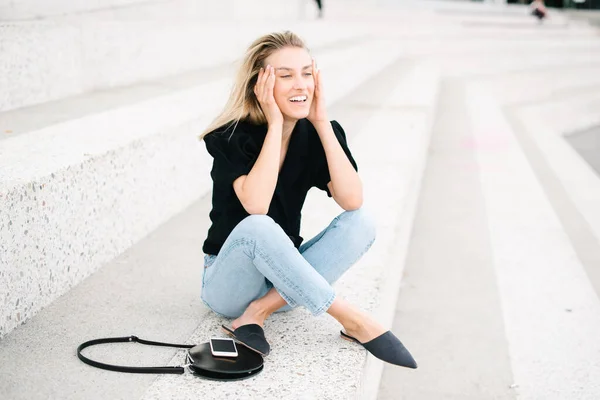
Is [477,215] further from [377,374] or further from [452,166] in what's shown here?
[377,374]

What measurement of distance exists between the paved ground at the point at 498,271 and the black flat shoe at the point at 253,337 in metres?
0.81

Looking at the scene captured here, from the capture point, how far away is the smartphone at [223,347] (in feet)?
7.13

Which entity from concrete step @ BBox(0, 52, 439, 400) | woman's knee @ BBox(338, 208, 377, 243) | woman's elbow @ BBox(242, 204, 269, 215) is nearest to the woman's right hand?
woman's elbow @ BBox(242, 204, 269, 215)

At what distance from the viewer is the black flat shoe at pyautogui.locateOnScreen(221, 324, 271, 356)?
2.25 m

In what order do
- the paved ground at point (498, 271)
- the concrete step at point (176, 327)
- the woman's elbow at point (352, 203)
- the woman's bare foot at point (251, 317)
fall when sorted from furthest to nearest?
the paved ground at point (498, 271)
the woman's elbow at point (352, 203)
the woman's bare foot at point (251, 317)
the concrete step at point (176, 327)

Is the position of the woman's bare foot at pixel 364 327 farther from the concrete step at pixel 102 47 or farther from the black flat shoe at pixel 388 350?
the concrete step at pixel 102 47

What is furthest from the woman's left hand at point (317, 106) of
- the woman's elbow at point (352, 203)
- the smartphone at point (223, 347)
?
the smartphone at point (223, 347)

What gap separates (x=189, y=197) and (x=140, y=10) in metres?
3.58

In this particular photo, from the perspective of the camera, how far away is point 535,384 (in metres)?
2.96

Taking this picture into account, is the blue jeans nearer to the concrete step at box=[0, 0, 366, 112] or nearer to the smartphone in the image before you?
the smartphone

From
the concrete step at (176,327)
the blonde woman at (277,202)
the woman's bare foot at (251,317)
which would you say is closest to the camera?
the concrete step at (176,327)

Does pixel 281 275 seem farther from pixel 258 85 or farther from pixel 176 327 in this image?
pixel 258 85

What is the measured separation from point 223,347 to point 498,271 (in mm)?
2344

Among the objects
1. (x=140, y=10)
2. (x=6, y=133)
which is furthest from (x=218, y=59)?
(x=6, y=133)
